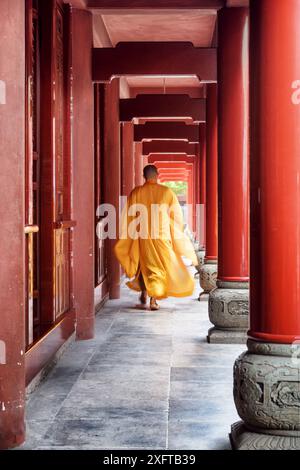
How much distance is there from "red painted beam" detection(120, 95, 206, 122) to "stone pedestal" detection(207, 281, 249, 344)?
4.78 m

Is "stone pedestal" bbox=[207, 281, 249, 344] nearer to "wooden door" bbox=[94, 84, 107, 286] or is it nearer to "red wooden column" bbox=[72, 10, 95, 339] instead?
"red wooden column" bbox=[72, 10, 95, 339]

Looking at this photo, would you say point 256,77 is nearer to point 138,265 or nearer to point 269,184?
point 269,184

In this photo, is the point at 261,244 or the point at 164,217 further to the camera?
the point at 164,217

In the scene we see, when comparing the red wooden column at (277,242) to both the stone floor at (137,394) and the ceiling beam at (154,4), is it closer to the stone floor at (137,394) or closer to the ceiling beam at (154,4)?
the stone floor at (137,394)

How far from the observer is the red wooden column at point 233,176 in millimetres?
5941

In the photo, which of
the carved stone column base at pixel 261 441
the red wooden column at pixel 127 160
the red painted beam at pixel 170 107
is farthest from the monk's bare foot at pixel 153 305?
the carved stone column base at pixel 261 441

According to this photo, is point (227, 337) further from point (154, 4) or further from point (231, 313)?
point (154, 4)

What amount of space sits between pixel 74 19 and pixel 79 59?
13.2 inches

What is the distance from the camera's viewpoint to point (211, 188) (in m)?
8.64

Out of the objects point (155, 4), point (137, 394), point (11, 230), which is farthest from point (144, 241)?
point (11, 230)

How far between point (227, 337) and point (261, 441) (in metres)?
2.97

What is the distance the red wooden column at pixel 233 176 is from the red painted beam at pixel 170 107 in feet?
13.9

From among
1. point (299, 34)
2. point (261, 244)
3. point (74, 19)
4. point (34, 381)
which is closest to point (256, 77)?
point (299, 34)
